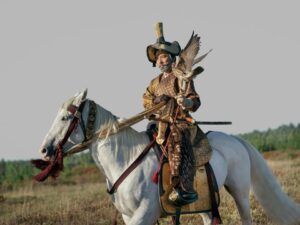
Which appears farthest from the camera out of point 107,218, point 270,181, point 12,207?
point 12,207

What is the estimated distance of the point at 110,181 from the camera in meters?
7.03

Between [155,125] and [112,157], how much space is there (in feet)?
2.44

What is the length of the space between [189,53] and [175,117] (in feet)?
2.57

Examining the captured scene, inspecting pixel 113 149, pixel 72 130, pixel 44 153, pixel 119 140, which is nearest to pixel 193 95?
pixel 119 140

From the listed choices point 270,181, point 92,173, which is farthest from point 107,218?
point 92,173

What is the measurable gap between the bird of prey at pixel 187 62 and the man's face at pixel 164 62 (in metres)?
0.14

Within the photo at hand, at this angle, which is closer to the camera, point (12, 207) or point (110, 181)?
point (110, 181)

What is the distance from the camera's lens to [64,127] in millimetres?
6867

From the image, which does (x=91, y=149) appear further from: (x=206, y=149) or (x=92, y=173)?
(x=92, y=173)

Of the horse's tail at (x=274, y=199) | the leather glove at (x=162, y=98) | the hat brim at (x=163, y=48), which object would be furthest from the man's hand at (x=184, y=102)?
the horse's tail at (x=274, y=199)

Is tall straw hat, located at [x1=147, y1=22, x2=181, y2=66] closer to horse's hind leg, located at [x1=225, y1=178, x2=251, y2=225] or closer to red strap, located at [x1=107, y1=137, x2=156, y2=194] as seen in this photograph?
red strap, located at [x1=107, y1=137, x2=156, y2=194]

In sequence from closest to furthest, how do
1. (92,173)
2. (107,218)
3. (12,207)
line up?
(107,218)
(12,207)
(92,173)

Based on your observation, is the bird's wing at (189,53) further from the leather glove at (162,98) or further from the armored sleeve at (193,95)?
the leather glove at (162,98)

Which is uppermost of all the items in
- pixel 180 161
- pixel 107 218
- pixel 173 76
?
pixel 173 76
